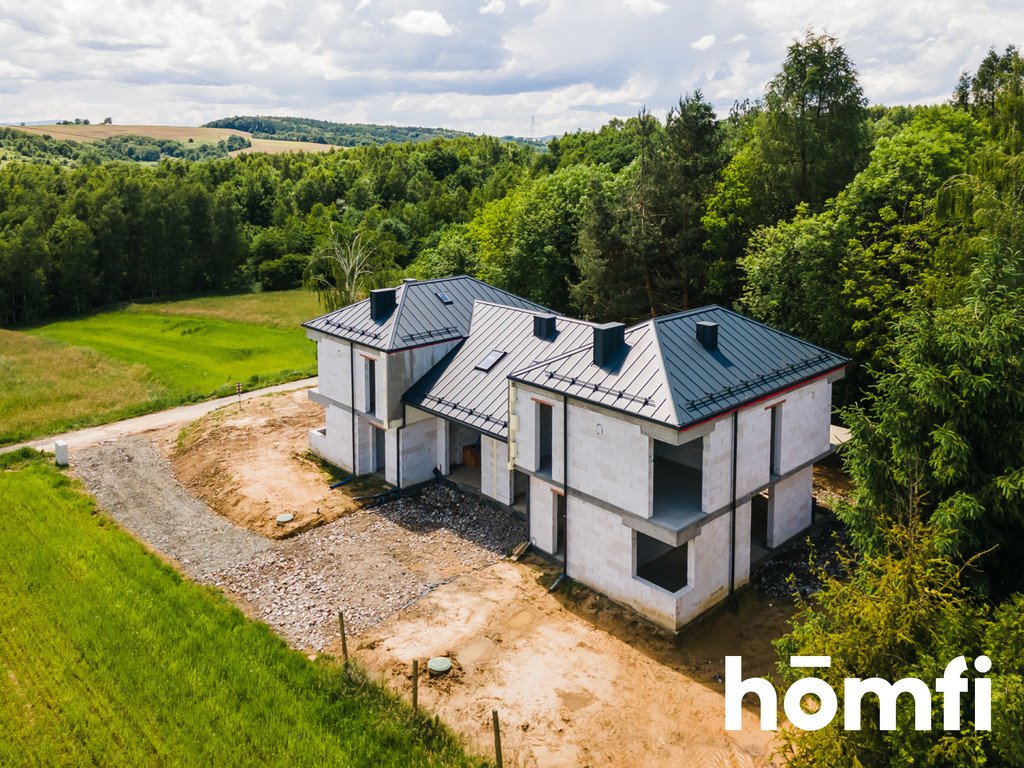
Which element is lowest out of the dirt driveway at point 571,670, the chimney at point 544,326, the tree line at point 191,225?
the dirt driveway at point 571,670

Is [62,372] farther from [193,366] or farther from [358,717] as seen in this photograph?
[358,717]

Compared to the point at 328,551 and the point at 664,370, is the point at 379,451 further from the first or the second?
the point at 664,370

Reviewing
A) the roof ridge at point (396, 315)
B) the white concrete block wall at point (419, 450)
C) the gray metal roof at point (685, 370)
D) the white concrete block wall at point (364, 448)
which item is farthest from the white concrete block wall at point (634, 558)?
the white concrete block wall at point (364, 448)

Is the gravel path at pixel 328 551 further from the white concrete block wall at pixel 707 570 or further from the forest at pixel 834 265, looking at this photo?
the forest at pixel 834 265

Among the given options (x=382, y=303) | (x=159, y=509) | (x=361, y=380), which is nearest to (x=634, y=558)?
(x=361, y=380)

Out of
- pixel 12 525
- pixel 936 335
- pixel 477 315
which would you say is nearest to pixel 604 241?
pixel 477 315
